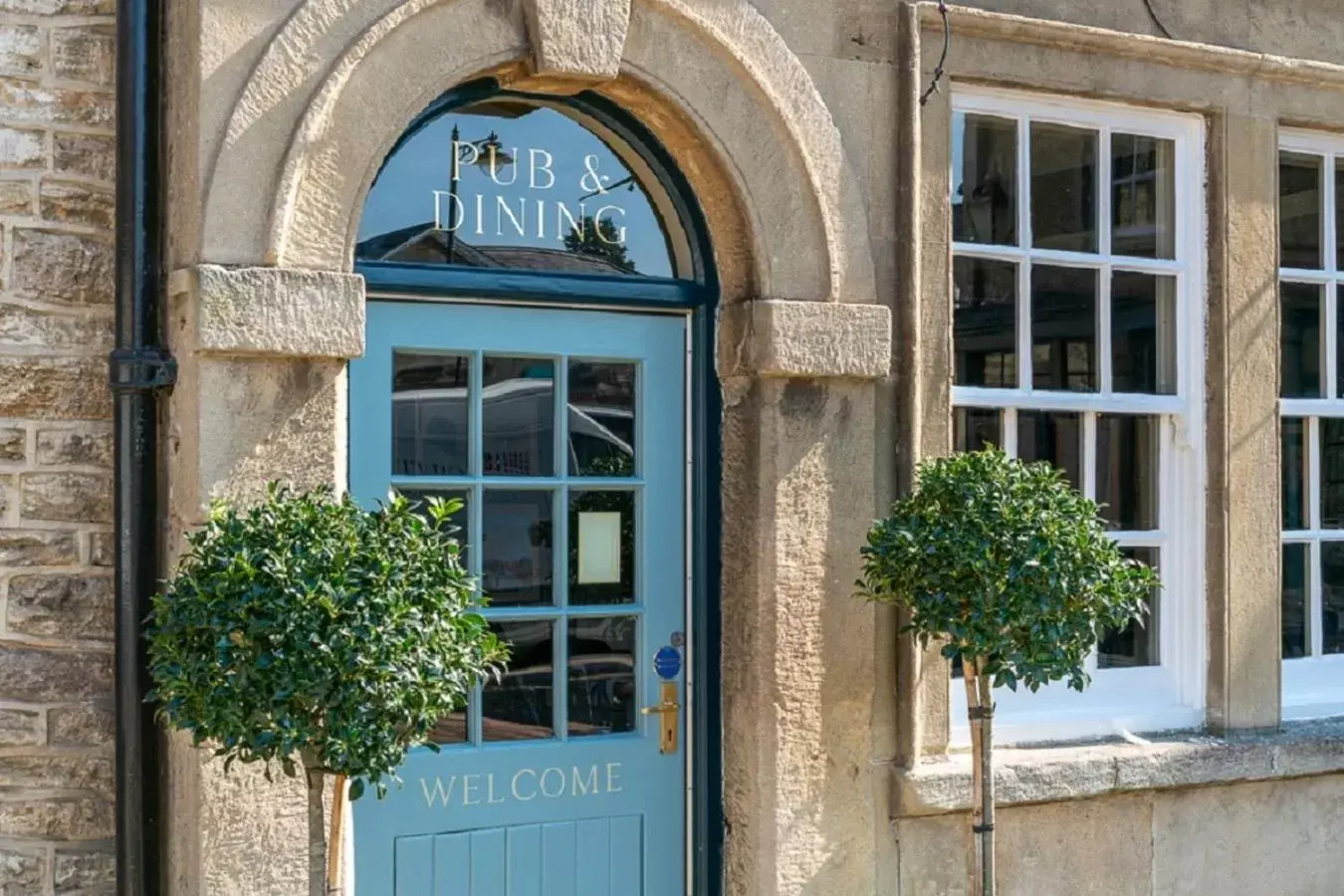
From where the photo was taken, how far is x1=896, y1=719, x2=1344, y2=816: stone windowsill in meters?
5.42

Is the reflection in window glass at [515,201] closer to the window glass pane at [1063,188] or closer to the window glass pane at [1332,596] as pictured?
the window glass pane at [1063,188]

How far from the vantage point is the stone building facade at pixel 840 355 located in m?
4.45

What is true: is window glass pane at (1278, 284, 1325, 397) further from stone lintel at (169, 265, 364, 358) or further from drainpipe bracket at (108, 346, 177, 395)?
drainpipe bracket at (108, 346, 177, 395)

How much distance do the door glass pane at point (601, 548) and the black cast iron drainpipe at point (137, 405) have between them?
130 centimetres

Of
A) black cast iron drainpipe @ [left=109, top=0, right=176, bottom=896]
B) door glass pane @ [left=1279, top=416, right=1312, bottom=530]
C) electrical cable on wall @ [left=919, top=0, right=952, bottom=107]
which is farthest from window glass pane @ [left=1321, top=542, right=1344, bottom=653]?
black cast iron drainpipe @ [left=109, top=0, right=176, bottom=896]

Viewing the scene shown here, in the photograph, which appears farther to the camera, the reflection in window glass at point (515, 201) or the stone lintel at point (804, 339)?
the stone lintel at point (804, 339)

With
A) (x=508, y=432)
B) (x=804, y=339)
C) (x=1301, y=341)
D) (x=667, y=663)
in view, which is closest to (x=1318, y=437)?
(x=1301, y=341)

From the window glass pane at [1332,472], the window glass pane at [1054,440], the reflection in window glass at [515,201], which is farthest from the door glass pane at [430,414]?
the window glass pane at [1332,472]

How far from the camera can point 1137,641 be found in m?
6.18

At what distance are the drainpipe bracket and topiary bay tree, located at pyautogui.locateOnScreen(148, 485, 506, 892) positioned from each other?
681 millimetres

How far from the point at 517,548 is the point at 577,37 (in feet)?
5.05

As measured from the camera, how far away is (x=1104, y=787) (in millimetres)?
5723

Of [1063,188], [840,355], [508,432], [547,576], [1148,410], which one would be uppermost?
[1063,188]

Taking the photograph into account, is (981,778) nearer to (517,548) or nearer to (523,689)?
(523,689)
